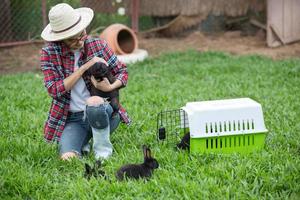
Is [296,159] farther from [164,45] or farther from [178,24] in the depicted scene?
[178,24]

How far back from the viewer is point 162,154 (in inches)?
153

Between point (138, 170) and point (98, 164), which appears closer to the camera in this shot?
point (138, 170)

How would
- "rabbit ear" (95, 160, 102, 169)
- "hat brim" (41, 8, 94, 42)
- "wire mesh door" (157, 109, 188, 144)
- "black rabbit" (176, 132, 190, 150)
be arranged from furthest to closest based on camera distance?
"wire mesh door" (157, 109, 188, 144) → "black rabbit" (176, 132, 190, 150) → "hat brim" (41, 8, 94, 42) → "rabbit ear" (95, 160, 102, 169)

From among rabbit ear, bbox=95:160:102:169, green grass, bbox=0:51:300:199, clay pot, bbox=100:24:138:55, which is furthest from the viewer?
clay pot, bbox=100:24:138:55

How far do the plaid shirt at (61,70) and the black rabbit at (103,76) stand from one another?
4.1 inches

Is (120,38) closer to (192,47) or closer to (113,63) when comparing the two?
(192,47)

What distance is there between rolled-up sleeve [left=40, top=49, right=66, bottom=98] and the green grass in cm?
48

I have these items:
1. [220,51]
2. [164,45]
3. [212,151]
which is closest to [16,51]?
[164,45]

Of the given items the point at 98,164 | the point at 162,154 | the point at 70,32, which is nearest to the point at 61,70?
the point at 70,32

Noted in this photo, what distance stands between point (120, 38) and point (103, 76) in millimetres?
5444

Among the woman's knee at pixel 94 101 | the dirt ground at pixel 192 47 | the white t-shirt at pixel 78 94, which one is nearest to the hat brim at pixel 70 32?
the white t-shirt at pixel 78 94

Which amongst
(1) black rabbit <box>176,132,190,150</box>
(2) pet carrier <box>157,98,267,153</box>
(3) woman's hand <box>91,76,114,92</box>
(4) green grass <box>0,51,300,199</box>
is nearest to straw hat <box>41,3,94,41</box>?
(3) woman's hand <box>91,76,114,92</box>

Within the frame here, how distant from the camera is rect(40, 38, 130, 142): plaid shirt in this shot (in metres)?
4.02

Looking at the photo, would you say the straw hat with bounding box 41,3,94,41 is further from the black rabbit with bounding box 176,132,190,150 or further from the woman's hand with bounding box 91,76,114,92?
the black rabbit with bounding box 176,132,190,150
